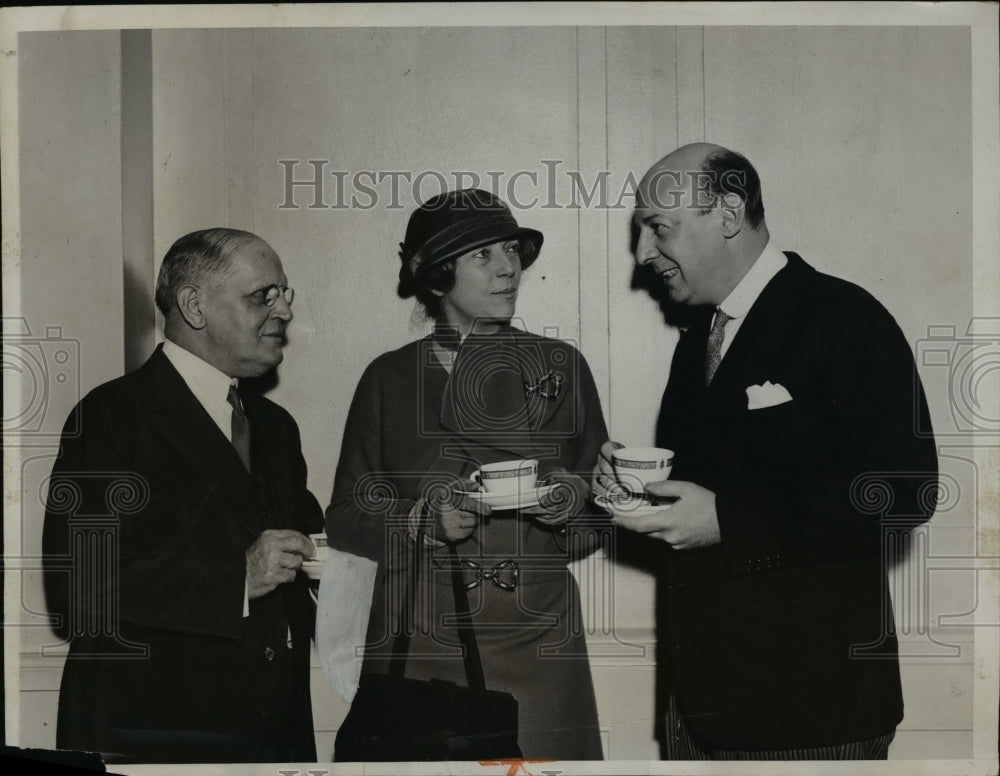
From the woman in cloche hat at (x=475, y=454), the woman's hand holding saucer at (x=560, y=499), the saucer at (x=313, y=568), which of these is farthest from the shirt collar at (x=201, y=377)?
the woman's hand holding saucer at (x=560, y=499)

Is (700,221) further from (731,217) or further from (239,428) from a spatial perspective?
(239,428)

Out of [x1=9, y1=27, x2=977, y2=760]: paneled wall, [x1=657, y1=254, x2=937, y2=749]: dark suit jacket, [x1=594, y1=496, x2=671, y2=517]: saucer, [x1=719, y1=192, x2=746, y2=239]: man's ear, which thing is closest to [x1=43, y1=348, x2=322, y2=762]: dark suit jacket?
[x1=9, y1=27, x2=977, y2=760]: paneled wall

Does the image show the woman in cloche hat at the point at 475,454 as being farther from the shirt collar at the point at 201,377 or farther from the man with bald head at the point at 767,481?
the shirt collar at the point at 201,377

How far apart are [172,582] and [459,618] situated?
76cm

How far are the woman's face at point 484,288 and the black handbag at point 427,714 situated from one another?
598 mm

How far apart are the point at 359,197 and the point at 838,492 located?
148cm

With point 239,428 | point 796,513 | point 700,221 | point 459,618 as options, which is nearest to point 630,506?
point 796,513

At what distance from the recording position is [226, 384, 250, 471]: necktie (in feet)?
9.26

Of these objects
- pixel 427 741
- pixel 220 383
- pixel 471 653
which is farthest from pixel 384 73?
pixel 427 741

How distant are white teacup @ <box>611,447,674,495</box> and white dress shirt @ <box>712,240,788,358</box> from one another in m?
0.31

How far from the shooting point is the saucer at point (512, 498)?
2.79 m

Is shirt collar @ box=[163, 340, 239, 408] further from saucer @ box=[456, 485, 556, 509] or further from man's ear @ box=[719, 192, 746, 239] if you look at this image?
man's ear @ box=[719, 192, 746, 239]

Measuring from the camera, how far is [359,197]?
284cm

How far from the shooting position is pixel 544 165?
2.84m
